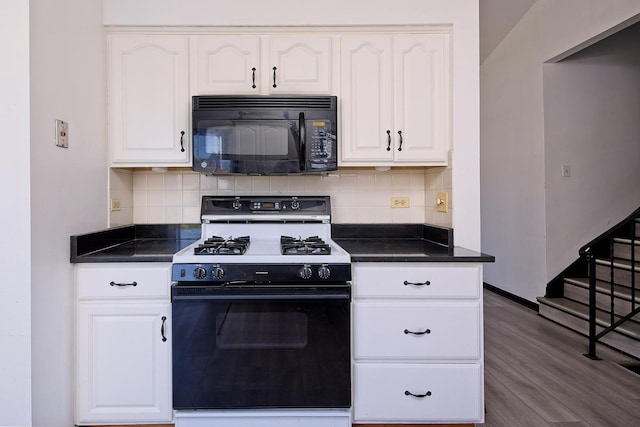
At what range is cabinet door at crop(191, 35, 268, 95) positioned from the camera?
2025 mm

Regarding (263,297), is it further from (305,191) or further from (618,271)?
(618,271)

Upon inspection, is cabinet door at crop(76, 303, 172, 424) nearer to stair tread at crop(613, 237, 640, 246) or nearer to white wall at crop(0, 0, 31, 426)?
white wall at crop(0, 0, 31, 426)

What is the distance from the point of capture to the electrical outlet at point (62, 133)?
1613 millimetres

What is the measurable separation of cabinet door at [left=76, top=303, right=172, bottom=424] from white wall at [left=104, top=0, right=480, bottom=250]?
1.60 m

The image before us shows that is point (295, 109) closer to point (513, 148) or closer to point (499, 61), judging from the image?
→ point (513, 148)

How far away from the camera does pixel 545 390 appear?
85.5 inches

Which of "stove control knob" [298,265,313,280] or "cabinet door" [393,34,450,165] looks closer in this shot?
"stove control knob" [298,265,313,280]

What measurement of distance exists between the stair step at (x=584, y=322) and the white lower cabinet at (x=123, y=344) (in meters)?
3.20

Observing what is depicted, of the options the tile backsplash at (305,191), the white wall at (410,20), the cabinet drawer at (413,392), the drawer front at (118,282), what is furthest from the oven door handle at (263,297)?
the white wall at (410,20)

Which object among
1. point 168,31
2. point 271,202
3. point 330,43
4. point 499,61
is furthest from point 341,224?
point 499,61

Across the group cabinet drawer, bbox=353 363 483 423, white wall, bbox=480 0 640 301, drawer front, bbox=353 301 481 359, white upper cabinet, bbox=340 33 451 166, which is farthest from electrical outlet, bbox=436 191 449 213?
white wall, bbox=480 0 640 301

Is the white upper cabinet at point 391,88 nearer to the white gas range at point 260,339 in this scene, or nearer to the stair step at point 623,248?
the white gas range at point 260,339

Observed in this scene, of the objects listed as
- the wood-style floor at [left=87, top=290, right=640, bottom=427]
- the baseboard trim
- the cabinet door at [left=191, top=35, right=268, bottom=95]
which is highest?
the cabinet door at [left=191, top=35, right=268, bottom=95]

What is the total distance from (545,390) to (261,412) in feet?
5.79
